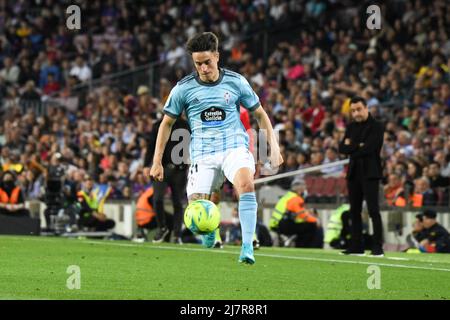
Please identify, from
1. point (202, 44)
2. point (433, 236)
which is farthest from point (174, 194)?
A: point (202, 44)

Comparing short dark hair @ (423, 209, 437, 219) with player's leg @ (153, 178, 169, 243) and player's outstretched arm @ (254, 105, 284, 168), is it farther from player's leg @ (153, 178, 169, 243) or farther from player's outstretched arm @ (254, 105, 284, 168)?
player's outstretched arm @ (254, 105, 284, 168)

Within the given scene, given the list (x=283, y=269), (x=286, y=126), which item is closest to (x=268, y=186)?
(x=286, y=126)

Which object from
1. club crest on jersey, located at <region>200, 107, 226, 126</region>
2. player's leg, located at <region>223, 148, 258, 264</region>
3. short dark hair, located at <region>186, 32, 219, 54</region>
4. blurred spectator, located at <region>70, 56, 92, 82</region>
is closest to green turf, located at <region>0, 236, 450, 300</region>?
player's leg, located at <region>223, 148, 258, 264</region>

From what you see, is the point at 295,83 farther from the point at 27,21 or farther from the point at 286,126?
the point at 27,21

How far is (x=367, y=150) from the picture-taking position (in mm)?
16156

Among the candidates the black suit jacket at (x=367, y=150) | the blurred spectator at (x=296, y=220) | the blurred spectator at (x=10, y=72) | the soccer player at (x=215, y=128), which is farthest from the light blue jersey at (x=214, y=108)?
the blurred spectator at (x=10, y=72)

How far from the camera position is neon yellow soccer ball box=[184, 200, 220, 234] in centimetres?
1153

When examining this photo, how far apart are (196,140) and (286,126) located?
1302cm

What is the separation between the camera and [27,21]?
36.2m

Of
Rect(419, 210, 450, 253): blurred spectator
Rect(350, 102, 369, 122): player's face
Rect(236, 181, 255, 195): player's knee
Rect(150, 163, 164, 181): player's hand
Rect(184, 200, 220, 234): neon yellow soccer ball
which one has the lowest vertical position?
Rect(419, 210, 450, 253): blurred spectator

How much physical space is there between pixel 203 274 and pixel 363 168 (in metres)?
4.84

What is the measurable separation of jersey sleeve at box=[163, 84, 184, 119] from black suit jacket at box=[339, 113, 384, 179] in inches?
190

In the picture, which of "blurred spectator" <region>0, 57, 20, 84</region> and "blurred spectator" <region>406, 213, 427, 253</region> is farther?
"blurred spectator" <region>0, 57, 20, 84</region>

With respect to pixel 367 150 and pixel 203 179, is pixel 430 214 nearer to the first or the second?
pixel 367 150
